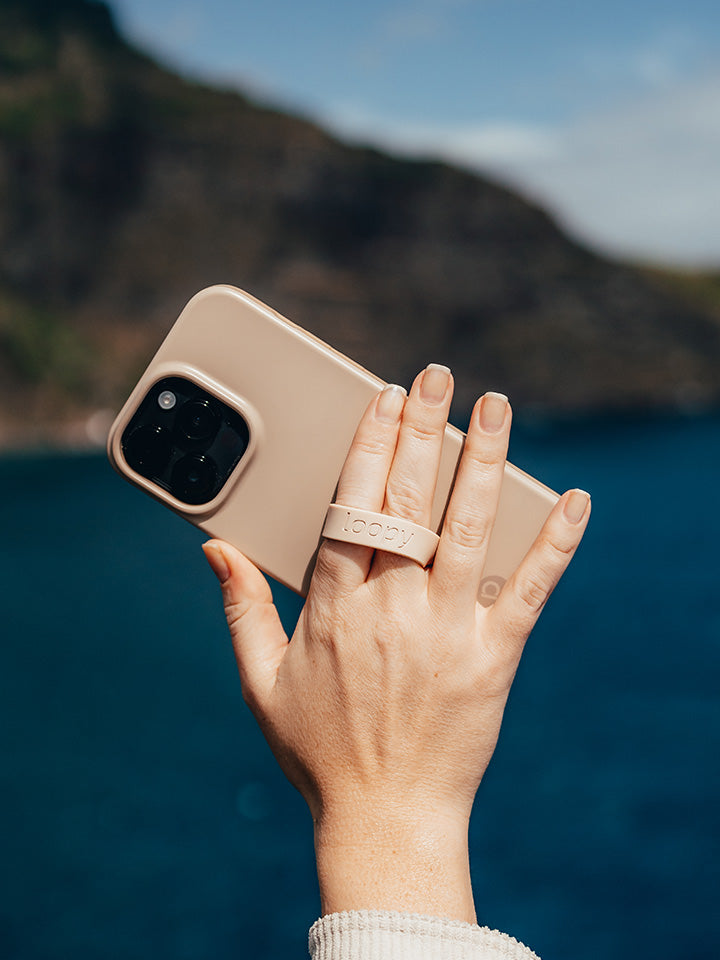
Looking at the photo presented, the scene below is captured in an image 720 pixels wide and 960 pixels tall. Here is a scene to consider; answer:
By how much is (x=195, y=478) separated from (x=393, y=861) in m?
0.57

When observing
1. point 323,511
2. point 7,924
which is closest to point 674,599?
point 7,924

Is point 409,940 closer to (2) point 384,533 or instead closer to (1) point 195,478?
(2) point 384,533

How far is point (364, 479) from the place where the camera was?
2.67ft

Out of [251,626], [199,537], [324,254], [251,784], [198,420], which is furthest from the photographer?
[324,254]

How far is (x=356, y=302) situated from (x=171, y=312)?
6.17 metres

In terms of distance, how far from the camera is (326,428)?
3.60 feet

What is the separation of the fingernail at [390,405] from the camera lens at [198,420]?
361mm

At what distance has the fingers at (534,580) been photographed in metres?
0.80

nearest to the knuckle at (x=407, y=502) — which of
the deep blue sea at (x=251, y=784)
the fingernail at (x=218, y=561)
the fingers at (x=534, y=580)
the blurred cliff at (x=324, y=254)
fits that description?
the fingers at (x=534, y=580)

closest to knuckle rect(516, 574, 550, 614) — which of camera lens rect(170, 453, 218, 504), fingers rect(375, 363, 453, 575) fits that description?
fingers rect(375, 363, 453, 575)

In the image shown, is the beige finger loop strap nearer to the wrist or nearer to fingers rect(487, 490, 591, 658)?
fingers rect(487, 490, 591, 658)

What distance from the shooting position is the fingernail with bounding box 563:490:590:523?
832 mm

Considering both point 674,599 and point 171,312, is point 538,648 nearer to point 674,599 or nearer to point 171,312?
point 674,599

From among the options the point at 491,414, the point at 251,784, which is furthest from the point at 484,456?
the point at 251,784
